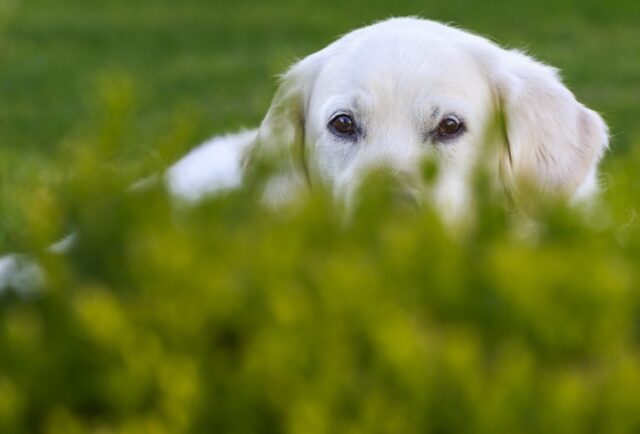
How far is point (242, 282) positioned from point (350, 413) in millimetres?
301

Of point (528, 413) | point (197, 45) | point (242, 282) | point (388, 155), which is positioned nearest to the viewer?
point (528, 413)

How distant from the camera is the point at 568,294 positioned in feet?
7.34

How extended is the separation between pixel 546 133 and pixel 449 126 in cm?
45

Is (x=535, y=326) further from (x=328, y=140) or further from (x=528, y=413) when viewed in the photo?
(x=328, y=140)

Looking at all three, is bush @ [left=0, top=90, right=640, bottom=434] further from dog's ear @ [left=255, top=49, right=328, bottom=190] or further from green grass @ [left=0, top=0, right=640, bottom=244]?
green grass @ [left=0, top=0, right=640, bottom=244]

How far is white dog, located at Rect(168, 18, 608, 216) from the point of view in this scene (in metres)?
5.10

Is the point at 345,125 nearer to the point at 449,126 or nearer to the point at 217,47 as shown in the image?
the point at 449,126

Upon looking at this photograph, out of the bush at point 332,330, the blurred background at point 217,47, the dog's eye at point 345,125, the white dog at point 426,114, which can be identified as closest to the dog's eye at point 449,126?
the white dog at point 426,114

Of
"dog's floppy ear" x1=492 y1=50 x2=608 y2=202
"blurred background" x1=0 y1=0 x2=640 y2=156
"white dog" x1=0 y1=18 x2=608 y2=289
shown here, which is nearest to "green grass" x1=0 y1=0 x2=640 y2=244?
"blurred background" x1=0 y1=0 x2=640 y2=156

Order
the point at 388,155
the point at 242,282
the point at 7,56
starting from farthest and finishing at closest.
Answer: the point at 7,56 → the point at 388,155 → the point at 242,282

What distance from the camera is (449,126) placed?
17.0ft

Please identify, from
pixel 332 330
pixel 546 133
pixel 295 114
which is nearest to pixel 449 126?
pixel 546 133

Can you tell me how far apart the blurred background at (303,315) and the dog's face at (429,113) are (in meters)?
2.19

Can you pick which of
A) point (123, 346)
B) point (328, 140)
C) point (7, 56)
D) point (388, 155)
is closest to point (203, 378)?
point (123, 346)
